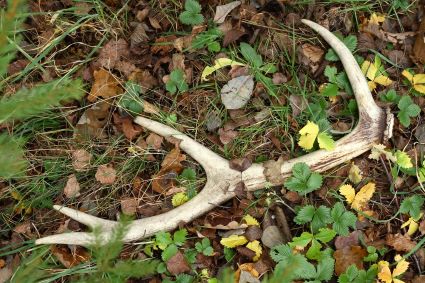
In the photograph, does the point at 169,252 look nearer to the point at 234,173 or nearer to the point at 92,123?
the point at 234,173

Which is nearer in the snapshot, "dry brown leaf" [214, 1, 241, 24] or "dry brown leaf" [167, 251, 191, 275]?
"dry brown leaf" [167, 251, 191, 275]

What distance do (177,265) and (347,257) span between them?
2.79ft

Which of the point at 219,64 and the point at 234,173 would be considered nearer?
the point at 234,173

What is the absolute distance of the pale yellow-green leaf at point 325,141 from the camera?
8.58ft

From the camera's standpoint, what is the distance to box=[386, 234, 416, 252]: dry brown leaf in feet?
8.38

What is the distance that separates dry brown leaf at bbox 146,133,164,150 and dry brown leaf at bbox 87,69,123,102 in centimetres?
33

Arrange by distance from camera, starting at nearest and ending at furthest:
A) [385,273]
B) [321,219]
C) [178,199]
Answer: [385,273], [321,219], [178,199]

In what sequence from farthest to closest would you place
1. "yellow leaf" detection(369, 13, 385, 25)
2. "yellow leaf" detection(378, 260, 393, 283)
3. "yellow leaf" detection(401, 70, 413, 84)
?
1. "yellow leaf" detection(369, 13, 385, 25)
2. "yellow leaf" detection(401, 70, 413, 84)
3. "yellow leaf" detection(378, 260, 393, 283)

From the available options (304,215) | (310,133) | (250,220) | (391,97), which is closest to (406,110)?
(391,97)

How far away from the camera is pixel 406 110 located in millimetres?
2705

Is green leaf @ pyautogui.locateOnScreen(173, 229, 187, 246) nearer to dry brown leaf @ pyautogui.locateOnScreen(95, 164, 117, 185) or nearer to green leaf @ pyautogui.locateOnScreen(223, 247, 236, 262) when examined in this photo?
green leaf @ pyautogui.locateOnScreen(223, 247, 236, 262)

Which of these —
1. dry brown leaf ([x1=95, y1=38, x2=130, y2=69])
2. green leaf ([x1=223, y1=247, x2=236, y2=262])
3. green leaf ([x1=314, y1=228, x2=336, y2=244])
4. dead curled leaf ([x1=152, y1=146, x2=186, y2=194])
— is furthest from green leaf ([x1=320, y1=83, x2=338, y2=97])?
dry brown leaf ([x1=95, y1=38, x2=130, y2=69])

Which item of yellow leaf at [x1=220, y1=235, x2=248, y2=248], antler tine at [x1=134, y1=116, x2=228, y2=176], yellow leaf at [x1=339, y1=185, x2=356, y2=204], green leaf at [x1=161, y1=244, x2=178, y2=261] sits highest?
antler tine at [x1=134, y1=116, x2=228, y2=176]

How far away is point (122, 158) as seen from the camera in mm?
2805
